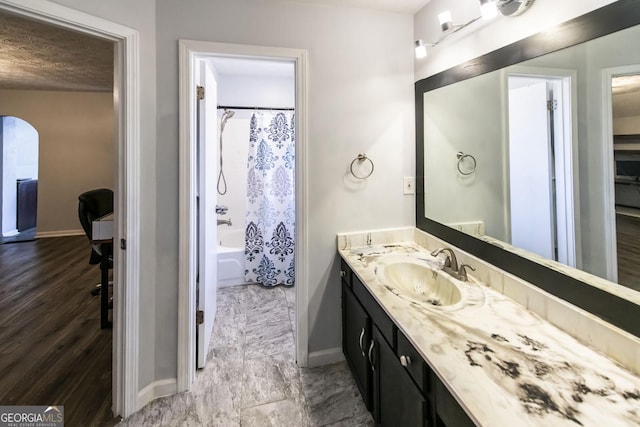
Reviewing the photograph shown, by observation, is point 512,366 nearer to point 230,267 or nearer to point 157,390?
point 157,390

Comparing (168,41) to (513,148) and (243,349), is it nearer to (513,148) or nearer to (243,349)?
(513,148)

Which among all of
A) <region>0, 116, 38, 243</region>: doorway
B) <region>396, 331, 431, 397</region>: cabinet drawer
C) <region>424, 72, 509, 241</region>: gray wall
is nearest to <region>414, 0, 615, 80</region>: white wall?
<region>424, 72, 509, 241</region>: gray wall

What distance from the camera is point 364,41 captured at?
1844 mm

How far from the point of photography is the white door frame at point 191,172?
1.60 meters

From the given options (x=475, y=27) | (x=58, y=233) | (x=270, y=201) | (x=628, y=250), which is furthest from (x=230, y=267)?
(x=58, y=233)

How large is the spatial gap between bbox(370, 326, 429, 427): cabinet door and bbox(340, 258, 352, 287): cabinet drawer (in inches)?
17.0

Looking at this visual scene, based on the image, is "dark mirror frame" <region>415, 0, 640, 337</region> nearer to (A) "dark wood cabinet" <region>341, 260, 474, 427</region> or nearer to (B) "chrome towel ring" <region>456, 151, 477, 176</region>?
(B) "chrome towel ring" <region>456, 151, 477, 176</region>

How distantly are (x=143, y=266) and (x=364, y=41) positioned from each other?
192cm

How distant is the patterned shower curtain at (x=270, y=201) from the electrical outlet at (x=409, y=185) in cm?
166

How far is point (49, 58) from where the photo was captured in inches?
127

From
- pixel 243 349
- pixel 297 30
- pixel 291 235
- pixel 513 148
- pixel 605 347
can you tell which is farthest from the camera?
pixel 291 235

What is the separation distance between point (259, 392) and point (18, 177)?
269 inches

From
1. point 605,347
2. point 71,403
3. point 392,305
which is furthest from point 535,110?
point 71,403

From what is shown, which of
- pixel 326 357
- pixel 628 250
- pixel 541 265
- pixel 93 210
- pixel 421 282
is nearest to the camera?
pixel 628 250
